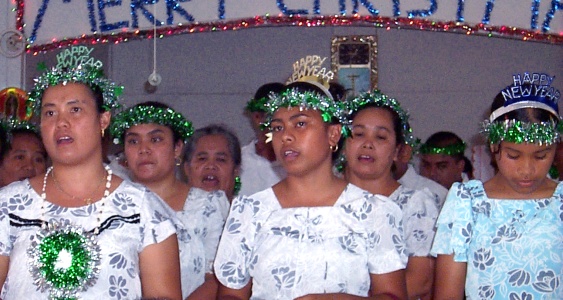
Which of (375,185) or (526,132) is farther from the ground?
(526,132)

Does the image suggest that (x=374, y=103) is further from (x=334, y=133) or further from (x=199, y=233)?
(x=199, y=233)

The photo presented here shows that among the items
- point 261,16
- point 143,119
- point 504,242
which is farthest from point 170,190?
point 261,16

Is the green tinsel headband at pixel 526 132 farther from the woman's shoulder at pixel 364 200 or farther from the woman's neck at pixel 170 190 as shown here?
the woman's neck at pixel 170 190

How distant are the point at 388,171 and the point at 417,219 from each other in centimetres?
29

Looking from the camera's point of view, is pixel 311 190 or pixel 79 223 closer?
pixel 79 223

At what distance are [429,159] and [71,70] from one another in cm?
353

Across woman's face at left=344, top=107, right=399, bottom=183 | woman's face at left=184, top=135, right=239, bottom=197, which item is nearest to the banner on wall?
woman's face at left=184, top=135, right=239, bottom=197

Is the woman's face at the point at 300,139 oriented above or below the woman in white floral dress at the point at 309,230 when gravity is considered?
above

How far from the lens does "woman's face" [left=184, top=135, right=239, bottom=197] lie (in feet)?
15.3

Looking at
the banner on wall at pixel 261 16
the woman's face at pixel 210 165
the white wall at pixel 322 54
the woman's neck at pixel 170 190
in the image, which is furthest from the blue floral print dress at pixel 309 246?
the white wall at pixel 322 54

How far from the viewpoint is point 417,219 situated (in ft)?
13.0

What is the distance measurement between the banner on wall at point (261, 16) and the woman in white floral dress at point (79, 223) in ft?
8.46

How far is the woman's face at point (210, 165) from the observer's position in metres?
4.66

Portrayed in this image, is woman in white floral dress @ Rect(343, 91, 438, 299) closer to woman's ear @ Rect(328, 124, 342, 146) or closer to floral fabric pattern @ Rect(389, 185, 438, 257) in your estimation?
floral fabric pattern @ Rect(389, 185, 438, 257)
